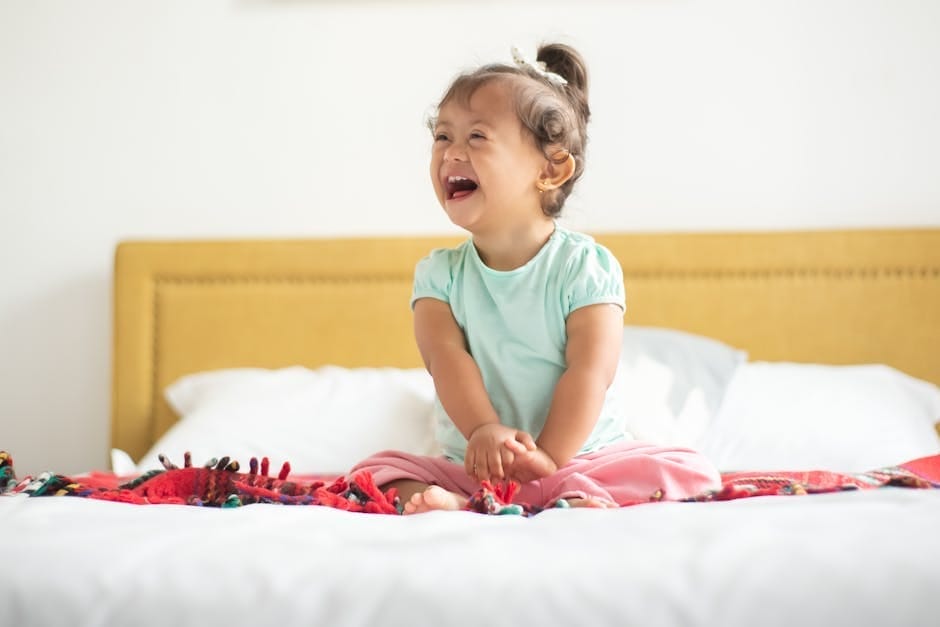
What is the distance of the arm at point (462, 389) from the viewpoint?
1.27 meters

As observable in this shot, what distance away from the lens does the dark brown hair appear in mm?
1414

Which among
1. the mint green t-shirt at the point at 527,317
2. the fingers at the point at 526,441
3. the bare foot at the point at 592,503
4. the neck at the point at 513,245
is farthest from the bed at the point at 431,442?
the neck at the point at 513,245

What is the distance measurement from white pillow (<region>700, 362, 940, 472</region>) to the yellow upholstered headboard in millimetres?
253

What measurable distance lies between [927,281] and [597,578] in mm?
1875

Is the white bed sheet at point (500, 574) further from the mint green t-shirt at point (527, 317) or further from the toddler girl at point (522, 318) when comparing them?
the mint green t-shirt at point (527, 317)

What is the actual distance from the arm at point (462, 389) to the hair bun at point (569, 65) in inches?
15.3

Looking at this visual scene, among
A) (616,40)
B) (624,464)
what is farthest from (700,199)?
(624,464)

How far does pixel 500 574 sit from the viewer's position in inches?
31.4

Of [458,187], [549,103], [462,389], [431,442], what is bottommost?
[431,442]

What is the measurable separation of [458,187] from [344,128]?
122 centimetres

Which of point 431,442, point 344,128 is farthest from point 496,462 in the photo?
point 344,128

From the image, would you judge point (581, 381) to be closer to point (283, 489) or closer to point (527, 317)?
point (527, 317)

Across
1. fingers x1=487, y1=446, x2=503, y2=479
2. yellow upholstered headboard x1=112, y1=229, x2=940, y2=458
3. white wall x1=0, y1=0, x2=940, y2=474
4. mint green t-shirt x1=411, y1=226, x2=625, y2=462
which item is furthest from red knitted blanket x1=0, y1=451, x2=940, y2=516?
white wall x1=0, y1=0, x2=940, y2=474

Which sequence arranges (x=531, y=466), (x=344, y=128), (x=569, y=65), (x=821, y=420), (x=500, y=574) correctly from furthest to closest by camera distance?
(x=344, y=128) < (x=821, y=420) < (x=569, y=65) < (x=531, y=466) < (x=500, y=574)
